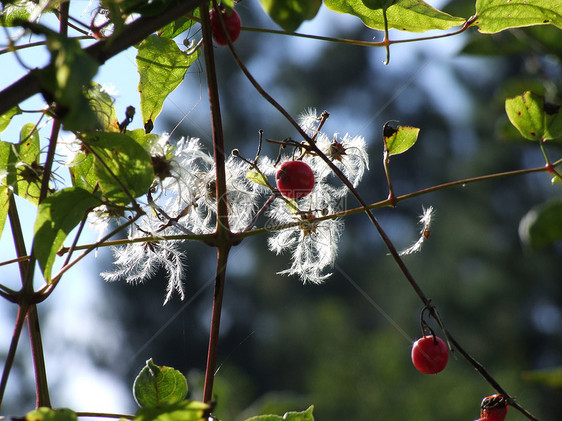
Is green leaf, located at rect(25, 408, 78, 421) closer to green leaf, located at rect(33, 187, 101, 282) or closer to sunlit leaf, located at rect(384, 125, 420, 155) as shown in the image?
green leaf, located at rect(33, 187, 101, 282)

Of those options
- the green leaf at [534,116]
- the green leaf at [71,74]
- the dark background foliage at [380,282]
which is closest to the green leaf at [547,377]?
the green leaf at [534,116]

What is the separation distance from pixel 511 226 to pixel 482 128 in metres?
1.80

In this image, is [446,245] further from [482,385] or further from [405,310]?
[482,385]

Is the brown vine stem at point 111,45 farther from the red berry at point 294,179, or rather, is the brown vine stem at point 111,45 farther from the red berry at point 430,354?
the red berry at point 430,354

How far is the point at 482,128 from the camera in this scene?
402 inches

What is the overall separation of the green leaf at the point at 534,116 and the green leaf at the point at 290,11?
30 centimetres

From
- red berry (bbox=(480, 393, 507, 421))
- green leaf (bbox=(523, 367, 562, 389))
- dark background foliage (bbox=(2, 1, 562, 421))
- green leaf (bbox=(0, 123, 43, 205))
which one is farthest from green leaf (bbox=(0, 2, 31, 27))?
dark background foliage (bbox=(2, 1, 562, 421))

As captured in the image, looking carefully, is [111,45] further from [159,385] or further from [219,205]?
[159,385]

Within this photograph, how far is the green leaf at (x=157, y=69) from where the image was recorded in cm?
54

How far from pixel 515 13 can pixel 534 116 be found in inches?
4.3

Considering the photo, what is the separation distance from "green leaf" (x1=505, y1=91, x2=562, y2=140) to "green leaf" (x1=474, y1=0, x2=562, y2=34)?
0.08m

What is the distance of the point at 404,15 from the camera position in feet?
1.78

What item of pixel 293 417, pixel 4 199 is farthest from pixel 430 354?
pixel 4 199

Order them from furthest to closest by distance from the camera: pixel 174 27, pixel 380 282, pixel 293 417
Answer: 1. pixel 380 282
2. pixel 174 27
3. pixel 293 417
